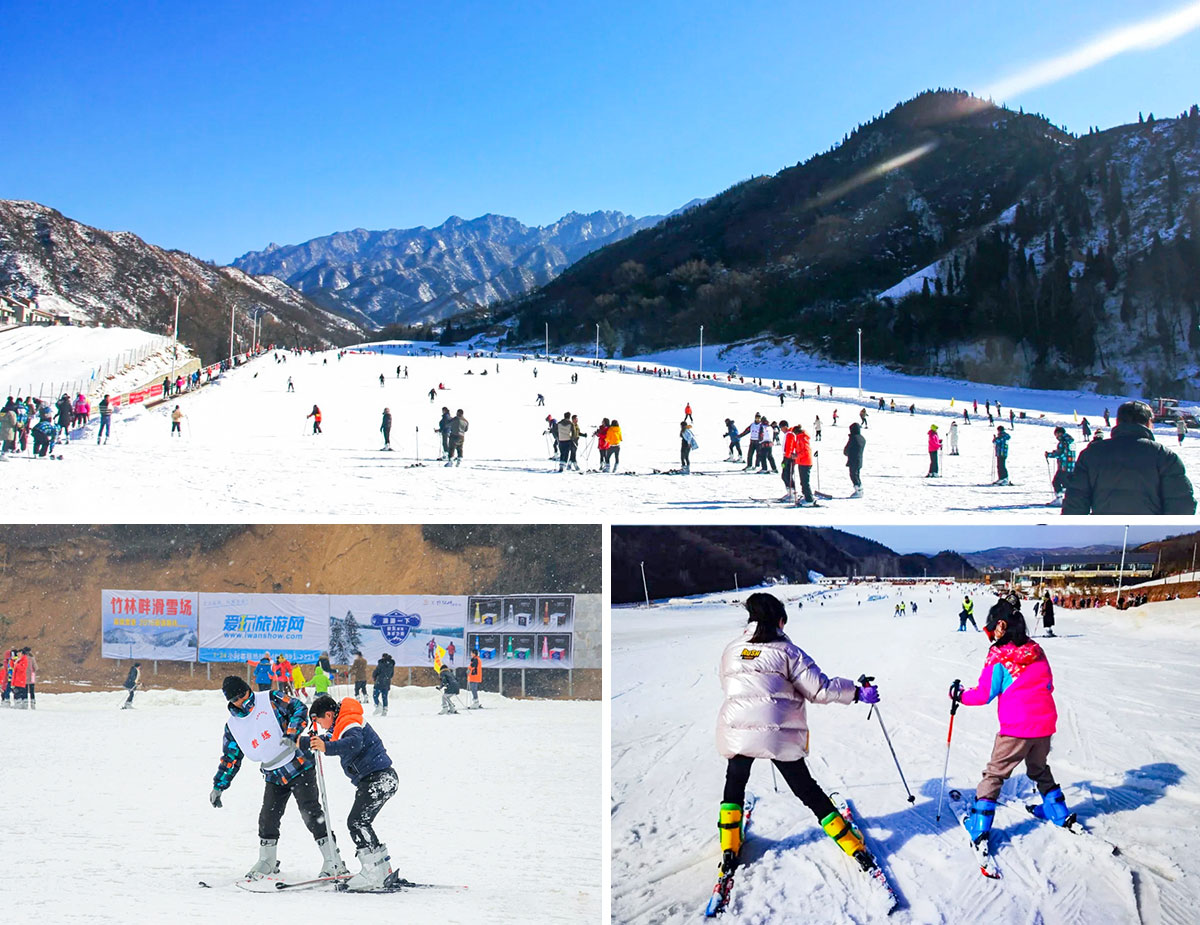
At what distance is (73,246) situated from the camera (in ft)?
259

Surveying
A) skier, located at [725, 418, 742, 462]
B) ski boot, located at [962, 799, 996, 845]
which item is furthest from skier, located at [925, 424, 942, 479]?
ski boot, located at [962, 799, 996, 845]

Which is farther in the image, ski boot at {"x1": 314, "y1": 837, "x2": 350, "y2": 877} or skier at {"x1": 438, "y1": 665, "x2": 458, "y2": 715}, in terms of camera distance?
skier at {"x1": 438, "y1": 665, "x2": 458, "y2": 715}

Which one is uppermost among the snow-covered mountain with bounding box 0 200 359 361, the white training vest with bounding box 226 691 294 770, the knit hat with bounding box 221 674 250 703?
the snow-covered mountain with bounding box 0 200 359 361

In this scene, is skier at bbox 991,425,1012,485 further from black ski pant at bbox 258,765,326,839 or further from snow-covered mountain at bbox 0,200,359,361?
snow-covered mountain at bbox 0,200,359,361

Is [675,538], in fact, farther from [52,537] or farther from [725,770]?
[52,537]

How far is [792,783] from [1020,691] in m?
1.41

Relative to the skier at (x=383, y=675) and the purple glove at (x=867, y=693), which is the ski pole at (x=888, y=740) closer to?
the purple glove at (x=867, y=693)

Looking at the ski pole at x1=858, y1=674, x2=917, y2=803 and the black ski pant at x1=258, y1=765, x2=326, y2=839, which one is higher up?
the ski pole at x1=858, y1=674, x2=917, y2=803

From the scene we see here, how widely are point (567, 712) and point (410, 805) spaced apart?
4.00 ft

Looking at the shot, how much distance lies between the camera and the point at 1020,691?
4.50 metres

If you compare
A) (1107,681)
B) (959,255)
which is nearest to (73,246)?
(959,255)

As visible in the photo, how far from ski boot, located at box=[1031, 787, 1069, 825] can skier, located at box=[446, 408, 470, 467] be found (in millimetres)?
10252

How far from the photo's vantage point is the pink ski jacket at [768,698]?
159 inches

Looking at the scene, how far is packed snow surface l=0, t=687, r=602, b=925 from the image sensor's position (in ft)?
16.4
